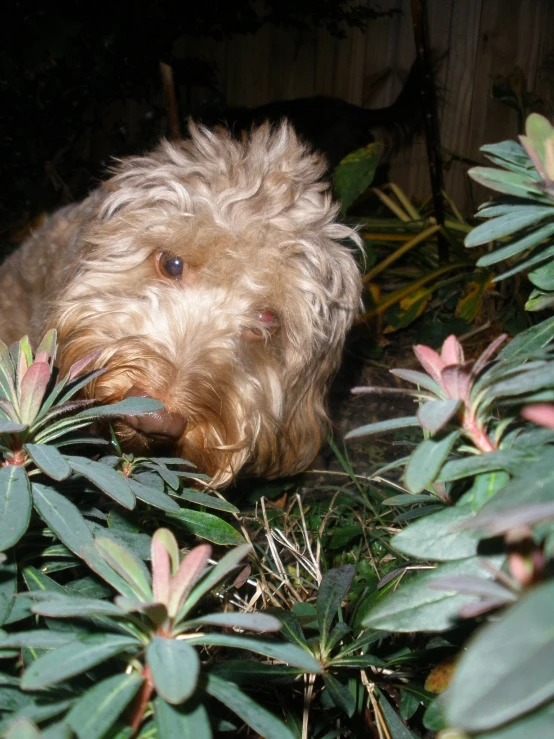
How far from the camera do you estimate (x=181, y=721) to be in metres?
0.61

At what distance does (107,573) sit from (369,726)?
33.5 inches

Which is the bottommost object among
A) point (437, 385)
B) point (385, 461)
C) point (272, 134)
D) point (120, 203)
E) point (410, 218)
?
point (385, 461)

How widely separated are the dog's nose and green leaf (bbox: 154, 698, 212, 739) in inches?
51.4

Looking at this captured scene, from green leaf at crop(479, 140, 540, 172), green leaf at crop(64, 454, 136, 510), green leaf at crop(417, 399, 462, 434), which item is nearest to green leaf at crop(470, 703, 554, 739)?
green leaf at crop(417, 399, 462, 434)

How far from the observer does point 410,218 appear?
558 centimetres

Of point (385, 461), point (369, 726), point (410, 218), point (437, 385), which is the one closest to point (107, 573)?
point (437, 385)

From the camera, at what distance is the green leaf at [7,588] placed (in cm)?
79

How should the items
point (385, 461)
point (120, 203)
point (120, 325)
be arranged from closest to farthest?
point (120, 325) < point (120, 203) < point (385, 461)

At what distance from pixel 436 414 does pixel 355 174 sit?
4.35m

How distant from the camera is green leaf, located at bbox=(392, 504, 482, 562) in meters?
0.69

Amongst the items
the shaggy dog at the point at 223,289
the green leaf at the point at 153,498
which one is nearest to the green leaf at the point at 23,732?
the green leaf at the point at 153,498

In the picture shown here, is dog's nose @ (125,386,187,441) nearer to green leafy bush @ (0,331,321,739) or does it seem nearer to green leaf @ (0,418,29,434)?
green leafy bush @ (0,331,321,739)

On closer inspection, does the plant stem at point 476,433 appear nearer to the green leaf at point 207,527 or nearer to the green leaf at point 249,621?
the green leaf at point 249,621

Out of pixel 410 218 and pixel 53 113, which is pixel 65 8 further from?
pixel 410 218
